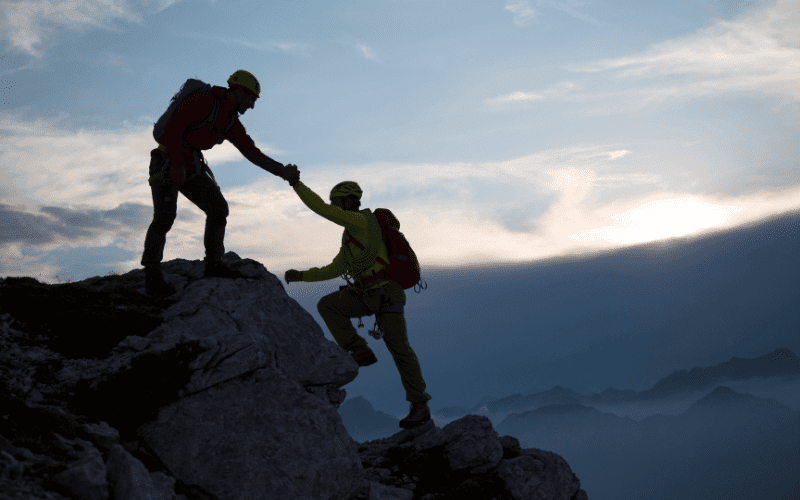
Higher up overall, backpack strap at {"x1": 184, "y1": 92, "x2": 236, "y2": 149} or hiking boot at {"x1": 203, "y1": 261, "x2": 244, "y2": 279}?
backpack strap at {"x1": 184, "y1": 92, "x2": 236, "y2": 149}

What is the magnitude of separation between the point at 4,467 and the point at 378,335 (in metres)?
7.36

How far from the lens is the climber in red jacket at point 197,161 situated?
30.3ft

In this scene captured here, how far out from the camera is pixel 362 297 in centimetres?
1155

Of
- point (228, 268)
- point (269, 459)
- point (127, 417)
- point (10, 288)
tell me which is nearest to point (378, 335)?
point (228, 268)

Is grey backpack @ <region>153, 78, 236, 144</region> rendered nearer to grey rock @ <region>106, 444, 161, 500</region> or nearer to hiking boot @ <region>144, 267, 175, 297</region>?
hiking boot @ <region>144, 267, 175, 297</region>

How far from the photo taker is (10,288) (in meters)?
8.48

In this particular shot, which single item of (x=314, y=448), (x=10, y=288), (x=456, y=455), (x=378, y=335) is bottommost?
(x=456, y=455)

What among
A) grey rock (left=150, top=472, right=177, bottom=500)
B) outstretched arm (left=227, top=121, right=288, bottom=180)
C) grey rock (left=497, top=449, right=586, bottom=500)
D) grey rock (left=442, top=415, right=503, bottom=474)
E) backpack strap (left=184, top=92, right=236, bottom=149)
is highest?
backpack strap (left=184, top=92, right=236, bottom=149)

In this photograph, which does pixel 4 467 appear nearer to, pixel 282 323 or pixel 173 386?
pixel 173 386

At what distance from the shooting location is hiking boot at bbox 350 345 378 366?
37.7 ft

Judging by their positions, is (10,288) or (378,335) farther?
(378,335)

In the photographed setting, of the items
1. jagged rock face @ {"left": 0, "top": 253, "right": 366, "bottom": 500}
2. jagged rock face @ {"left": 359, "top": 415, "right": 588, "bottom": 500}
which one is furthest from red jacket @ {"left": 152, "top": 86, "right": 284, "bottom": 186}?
jagged rock face @ {"left": 359, "top": 415, "right": 588, "bottom": 500}

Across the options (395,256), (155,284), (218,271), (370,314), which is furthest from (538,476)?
(155,284)

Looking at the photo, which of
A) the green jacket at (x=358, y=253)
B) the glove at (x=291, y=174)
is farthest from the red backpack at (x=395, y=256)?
the glove at (x=291, y=174)
